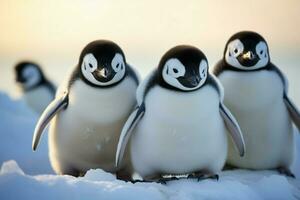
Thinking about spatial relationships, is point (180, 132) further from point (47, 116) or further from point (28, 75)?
point (28, 75)

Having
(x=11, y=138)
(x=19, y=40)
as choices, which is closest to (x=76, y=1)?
(x=19, y=40)

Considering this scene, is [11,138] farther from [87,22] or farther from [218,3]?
[218,3]

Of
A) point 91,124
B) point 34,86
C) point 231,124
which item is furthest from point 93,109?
point 34,86

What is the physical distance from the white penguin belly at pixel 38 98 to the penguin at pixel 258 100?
8.47ft

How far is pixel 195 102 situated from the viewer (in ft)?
5.57

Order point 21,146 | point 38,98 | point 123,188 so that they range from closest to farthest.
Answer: point 123,188 < point 21,146 < point 38,98

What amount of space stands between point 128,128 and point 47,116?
27cm

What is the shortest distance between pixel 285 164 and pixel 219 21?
2.17ft

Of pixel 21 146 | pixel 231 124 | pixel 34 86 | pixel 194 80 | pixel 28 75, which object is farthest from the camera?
pixel 28 75

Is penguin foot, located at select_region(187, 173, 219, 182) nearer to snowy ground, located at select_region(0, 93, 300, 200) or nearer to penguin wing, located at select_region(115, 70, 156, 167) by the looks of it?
snowy ground, located at select_region(0, 93, 300, 200)

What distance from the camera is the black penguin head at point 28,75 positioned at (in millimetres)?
4629

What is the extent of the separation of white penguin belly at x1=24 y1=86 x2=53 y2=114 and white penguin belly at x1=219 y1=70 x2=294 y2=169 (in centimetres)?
258

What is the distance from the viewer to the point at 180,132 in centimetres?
170

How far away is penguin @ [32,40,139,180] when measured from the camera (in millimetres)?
1813
